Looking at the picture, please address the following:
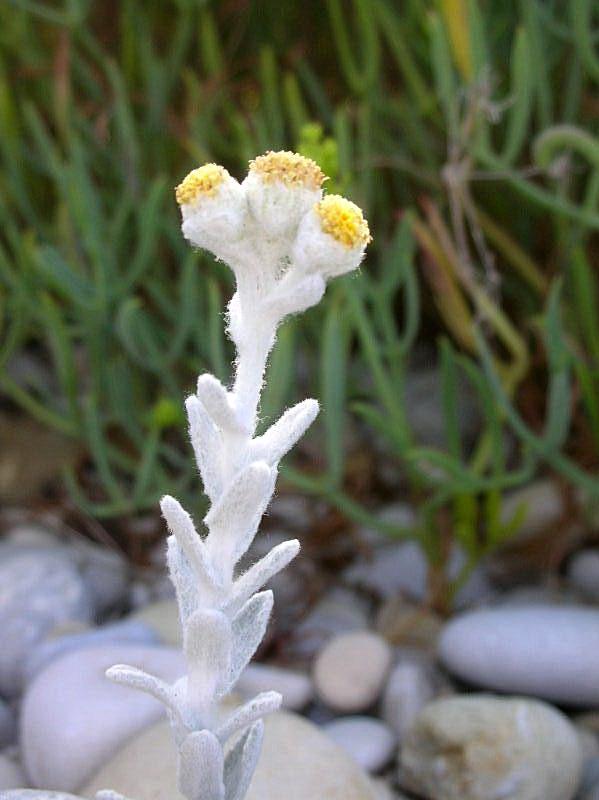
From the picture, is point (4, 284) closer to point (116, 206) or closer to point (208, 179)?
point (116, 206)

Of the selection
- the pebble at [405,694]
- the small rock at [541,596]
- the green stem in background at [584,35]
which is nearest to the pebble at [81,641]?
the pebble at [405,694]

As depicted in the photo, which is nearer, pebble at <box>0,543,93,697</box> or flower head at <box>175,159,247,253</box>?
flower head at <box>175,159,247,253</box>

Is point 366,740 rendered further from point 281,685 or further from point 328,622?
point 328,622

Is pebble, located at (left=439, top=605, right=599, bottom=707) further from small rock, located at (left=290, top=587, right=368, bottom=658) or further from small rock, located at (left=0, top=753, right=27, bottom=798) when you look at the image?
small rock, located at (left=0, top=753, right=27, bottom=798)

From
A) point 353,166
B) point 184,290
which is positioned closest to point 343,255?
point 184,290

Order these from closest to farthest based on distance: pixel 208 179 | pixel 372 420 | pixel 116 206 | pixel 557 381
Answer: pixel 208 179 < pixel 557 381 < pixel 372 420 < pixel 116 206

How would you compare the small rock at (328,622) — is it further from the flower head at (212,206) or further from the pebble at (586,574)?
the flower head at (212,206)

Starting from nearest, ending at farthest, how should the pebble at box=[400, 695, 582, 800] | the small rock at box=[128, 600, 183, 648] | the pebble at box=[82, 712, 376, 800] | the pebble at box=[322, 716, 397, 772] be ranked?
the pebble at box=[82, 712, 376, 800], the pebble at box=[400, 695, 582, 800], the pebble at box=[322, 716, 397, 772], the small rock at box=[128, 600, 183, 648]

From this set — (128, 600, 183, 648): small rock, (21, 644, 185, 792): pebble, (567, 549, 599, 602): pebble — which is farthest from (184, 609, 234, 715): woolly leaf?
(567, 549, 599, 602): pebble
